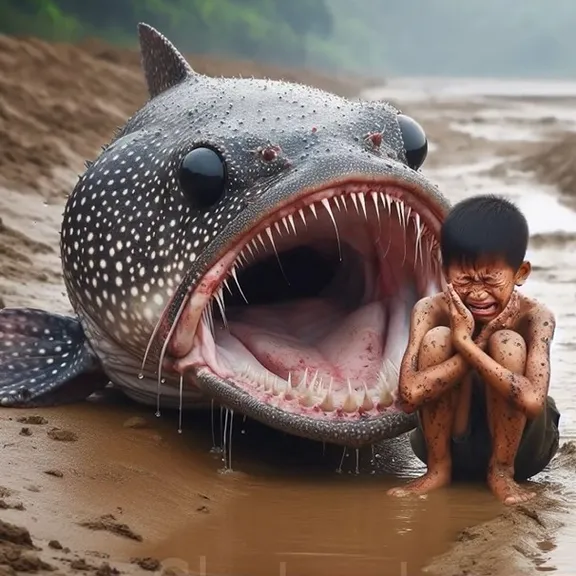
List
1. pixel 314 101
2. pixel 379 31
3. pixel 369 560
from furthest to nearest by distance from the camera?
pixel 379 31 < pixel 314 101 < pixel 369 560

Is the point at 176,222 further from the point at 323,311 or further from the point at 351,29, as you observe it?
the point at 351,29

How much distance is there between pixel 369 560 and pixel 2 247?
17.3 ft

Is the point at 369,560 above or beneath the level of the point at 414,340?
beneath

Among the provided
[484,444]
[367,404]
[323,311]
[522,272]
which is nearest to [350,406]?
[367,404]

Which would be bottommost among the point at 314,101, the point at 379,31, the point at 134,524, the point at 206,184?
the point at 134,524

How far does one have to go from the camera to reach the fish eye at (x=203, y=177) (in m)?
4.73

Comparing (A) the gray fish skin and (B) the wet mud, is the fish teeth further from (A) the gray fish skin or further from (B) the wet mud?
(B) the wet mud

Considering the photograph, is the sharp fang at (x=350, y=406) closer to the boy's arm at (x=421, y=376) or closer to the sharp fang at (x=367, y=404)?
the sharp fang at (x=367, y=404)

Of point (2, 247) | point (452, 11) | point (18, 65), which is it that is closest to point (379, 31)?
point (452, 11)

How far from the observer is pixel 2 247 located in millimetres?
8367

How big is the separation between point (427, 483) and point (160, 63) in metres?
2.81

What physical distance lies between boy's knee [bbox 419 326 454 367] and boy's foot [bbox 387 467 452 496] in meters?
Result: 0.40

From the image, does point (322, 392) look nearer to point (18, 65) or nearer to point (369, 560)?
point (369, 560)

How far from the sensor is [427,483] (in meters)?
4.31
